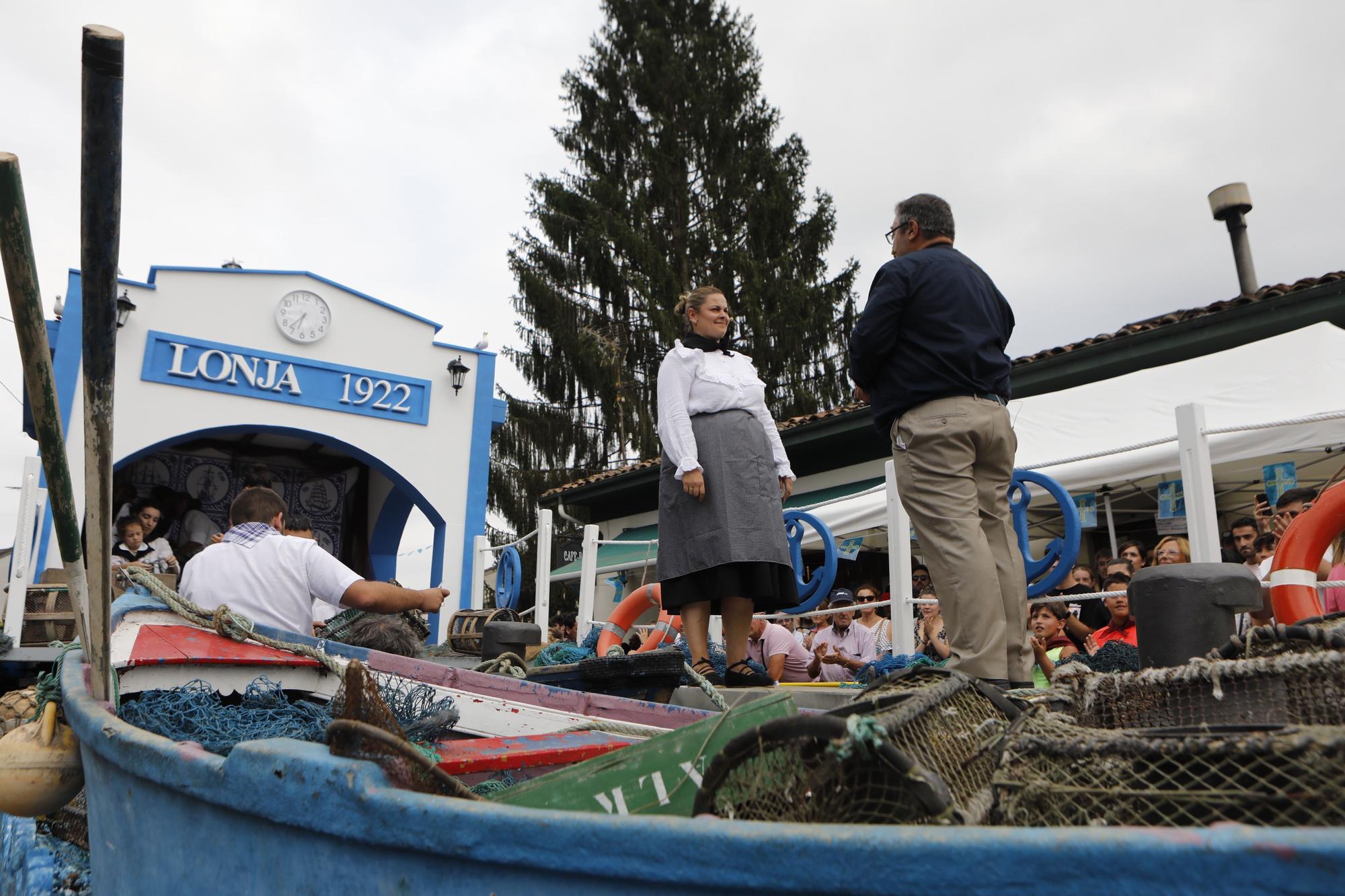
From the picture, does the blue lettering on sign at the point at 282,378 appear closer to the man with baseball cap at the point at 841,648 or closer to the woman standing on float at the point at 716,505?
the man with baseball cap at the point at 841,648

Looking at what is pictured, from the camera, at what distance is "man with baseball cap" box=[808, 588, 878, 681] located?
614 centimetres

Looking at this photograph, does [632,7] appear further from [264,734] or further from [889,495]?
[264,734]

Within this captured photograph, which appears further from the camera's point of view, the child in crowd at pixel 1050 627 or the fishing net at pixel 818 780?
the child in crowd at pixel 1050 627

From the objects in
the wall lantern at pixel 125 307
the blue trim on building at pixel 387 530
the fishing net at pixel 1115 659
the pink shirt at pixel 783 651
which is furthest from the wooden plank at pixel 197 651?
the blue trim on building at pixel 387 530

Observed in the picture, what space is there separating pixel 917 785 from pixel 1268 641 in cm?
89

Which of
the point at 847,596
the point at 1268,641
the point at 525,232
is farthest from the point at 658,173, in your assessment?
the point at 1268,641

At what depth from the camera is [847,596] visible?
7371 millimetres

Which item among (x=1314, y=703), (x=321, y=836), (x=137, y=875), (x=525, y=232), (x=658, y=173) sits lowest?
(x=137, y=875)

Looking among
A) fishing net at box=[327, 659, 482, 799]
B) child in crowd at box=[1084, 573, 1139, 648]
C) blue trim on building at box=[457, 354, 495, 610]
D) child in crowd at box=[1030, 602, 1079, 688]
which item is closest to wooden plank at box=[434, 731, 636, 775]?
fishing net at box=[327, 659, 482, 799]

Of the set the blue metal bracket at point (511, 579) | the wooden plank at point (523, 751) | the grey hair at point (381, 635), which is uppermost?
the blue metal bracket at point (511, 579)

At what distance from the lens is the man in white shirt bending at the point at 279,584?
356cm

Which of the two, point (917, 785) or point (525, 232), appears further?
point (525, 232)

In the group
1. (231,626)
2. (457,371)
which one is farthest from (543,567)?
(231,626)

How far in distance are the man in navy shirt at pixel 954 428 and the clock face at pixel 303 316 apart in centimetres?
878
